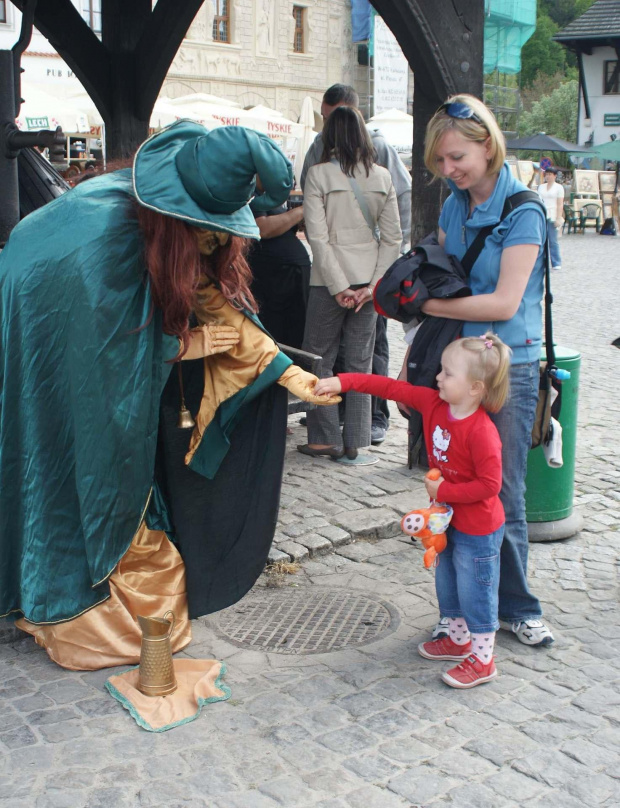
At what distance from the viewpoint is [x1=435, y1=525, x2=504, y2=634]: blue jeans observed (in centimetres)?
333

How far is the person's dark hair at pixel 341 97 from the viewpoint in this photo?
218 inches

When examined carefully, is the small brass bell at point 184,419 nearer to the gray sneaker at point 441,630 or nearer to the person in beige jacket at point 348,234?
the gray sneaker at point 441,630

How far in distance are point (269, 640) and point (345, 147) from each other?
289cm

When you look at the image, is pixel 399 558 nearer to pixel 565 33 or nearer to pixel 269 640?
pixel 269 640

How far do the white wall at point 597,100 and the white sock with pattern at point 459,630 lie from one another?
42488 mm

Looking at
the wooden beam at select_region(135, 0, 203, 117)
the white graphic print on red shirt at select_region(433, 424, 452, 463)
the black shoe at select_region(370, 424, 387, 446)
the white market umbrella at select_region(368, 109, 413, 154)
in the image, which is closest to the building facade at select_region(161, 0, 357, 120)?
the white market umbrella at select_region(368, 109, 413, 154)

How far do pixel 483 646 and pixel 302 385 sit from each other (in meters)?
1.08

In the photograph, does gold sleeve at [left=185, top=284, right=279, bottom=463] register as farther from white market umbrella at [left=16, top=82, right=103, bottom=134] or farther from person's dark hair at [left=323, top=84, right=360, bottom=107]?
white market umbrella at [left=16, top=82, right=103, bottom=134]

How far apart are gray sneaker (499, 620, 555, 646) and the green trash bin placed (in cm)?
109

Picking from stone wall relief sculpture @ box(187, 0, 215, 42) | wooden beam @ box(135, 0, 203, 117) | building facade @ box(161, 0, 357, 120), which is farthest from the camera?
building facade @ box(161, 0, 357, 120)

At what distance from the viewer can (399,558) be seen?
180 inches

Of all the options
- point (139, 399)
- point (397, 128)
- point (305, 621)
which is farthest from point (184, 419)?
point (397, 128)

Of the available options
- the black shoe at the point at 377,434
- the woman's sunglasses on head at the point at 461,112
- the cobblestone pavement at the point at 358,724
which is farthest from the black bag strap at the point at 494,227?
the black shoe at the point at 377,434

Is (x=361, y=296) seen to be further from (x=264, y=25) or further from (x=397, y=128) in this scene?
(x=264, y=25)
